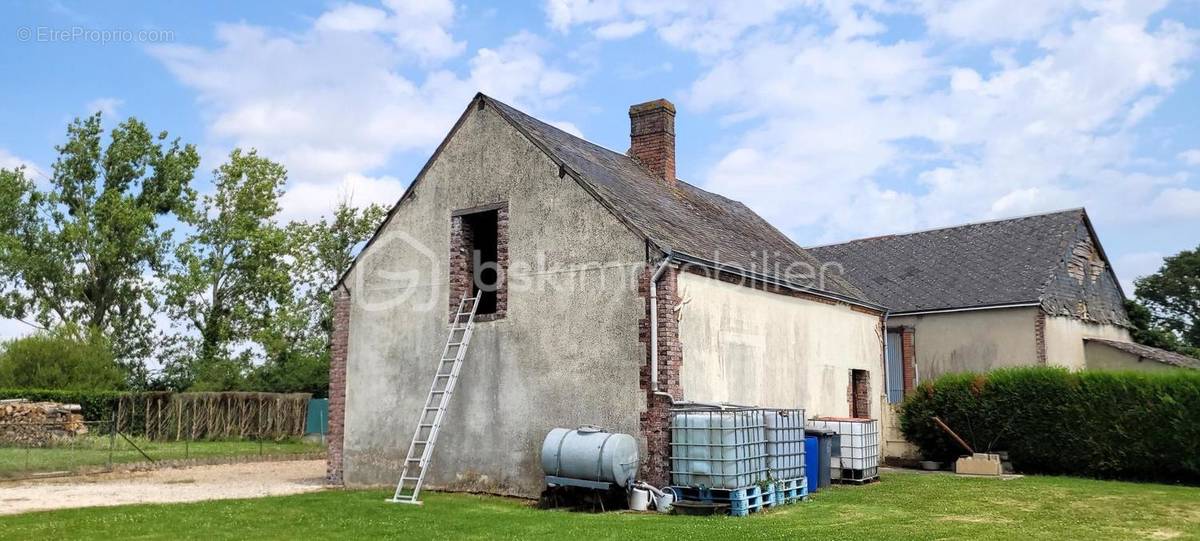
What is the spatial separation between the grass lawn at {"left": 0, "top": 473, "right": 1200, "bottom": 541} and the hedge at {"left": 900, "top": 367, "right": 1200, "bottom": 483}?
2345mm

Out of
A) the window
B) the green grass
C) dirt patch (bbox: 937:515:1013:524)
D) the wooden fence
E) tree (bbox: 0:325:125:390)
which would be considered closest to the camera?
dirt patch (bbox: 937:515:1013:524)

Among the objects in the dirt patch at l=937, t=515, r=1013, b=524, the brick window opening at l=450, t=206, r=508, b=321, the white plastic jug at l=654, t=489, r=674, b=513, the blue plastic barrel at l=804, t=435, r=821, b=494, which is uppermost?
the brick window opening at l=450, t=206, r=508, b=321

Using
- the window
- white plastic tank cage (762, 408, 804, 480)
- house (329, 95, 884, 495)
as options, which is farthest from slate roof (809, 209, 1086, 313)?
white plastic tank cage (762, 408, 804, 480)

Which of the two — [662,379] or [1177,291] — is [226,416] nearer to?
[662,379]

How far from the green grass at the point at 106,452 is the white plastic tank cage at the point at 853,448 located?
15.3 meters

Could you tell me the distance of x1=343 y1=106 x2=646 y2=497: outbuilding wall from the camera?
46.2 ft


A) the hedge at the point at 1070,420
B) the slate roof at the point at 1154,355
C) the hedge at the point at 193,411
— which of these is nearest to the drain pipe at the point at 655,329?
the hedge at the point at 1070,420

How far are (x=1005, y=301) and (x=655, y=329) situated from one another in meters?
13.5

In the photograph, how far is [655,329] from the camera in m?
13.5

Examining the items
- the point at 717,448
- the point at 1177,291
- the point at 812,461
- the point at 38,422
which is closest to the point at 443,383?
the point at 717,448

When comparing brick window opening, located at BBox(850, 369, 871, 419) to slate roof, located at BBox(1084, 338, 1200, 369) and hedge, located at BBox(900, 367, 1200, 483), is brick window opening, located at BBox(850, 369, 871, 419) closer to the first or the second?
hedge, located at BBox(900, 367, 1200, 483)

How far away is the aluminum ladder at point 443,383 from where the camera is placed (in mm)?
14789

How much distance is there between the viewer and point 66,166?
42.9m

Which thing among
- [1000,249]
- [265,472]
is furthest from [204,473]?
[1000,249]
